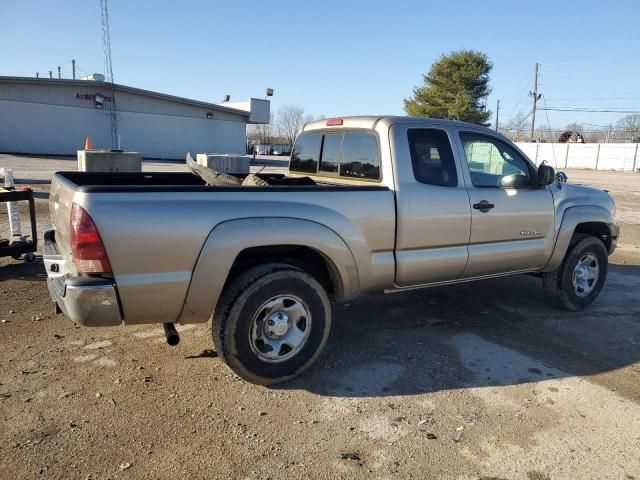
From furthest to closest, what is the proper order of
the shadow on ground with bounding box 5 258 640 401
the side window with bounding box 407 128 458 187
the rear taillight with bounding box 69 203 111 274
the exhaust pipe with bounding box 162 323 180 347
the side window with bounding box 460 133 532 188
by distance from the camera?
1. the side window with bounding box 460 133 532 188
2. the side window with bounding box 407 128 458 187
3. the shadow on ground with bounding box 5 258 640 401
4. the exhaust pipe with bounding box 162 323 180 347
5. the rear taillight with bounding box 69 203 111 274

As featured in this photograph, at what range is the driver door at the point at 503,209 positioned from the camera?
4465 millimetres

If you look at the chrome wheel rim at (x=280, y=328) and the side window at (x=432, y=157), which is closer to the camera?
the chrome wheel rim at (x=280, y=328)

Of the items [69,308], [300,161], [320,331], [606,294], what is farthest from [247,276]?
[606,294]

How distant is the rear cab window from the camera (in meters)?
4.24

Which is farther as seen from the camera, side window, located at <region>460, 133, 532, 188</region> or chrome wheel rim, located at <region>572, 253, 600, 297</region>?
chrome wheel rim, located at <region>572, 253, 600, 297</region>

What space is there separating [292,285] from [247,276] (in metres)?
0.32

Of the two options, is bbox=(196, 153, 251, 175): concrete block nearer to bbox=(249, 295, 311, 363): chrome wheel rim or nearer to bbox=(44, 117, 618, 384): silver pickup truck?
bbox=(44, 117, 618, 384): silver pickup truck

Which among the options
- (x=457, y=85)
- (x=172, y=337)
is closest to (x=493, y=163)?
(x=172, y=337)

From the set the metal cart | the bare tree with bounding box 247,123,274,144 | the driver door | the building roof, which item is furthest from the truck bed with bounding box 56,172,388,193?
the bare tree with bounding box 247,123,274,144

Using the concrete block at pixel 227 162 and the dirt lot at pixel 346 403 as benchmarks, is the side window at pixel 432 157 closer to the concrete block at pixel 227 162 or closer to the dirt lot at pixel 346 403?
the dirt lot at pixel 346 403

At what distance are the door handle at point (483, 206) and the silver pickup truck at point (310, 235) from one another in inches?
0.5

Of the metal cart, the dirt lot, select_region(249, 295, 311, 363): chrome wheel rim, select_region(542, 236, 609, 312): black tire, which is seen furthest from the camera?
the metal cart

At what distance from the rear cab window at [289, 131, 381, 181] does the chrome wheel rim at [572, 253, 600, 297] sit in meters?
2.76

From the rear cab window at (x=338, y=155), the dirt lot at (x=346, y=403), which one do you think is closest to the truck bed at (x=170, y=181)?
the rear cab window at (x=338, y=155)
